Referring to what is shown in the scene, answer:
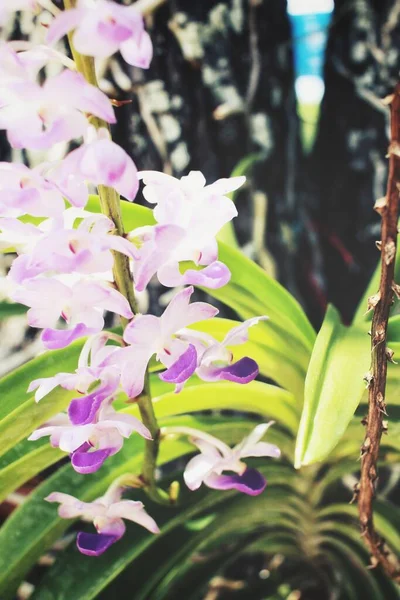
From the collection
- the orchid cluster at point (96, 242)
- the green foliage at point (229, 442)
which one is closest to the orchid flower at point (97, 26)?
the orchid cluster at point (96, 242)

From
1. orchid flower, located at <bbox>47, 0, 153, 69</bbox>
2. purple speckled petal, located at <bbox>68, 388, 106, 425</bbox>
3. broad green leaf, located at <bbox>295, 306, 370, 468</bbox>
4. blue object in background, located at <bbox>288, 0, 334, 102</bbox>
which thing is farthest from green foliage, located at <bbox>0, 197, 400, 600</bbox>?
blue object in background, located at <bbox>288, 0, 334, 102</bbox>

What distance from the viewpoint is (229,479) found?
592 mm

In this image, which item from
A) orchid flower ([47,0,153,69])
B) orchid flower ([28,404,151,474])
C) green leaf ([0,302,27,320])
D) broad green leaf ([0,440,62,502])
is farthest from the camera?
green leaf ([0,302,27,320])

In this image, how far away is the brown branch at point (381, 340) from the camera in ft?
1.48

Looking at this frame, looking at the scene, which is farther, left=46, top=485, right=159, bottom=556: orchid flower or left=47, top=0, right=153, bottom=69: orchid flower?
left=46, top=485, right=159, bottom=556: orchid flower

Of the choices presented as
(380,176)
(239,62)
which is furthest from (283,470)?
(239,62)

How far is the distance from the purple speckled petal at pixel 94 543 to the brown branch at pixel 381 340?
25cm

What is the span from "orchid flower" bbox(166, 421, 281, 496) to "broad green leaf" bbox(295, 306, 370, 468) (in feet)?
0.21

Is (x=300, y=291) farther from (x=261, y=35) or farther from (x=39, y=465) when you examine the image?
(x=39, y=465)

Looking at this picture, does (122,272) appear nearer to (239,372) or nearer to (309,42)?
(239,372)

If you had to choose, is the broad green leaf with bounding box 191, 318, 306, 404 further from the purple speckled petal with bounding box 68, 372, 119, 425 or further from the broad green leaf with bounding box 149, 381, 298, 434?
the purple speckled petal with bounding box 68, 372, 119, 425

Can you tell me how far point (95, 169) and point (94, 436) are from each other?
0.23 m

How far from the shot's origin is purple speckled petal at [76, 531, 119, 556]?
56cm

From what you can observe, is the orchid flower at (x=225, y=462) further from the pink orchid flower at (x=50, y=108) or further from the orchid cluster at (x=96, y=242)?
the pink orchid flower at (x=50, y=108)
